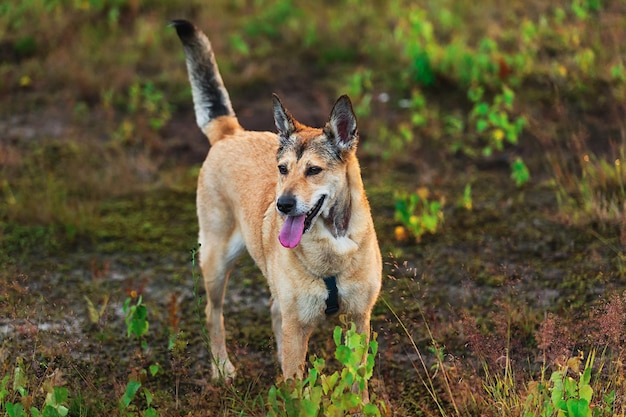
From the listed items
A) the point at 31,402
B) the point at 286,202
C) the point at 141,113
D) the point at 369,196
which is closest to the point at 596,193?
the point at 369,196

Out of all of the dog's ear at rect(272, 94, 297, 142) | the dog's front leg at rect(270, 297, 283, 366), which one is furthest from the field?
the dog's ear at rect(272, 94, 297, 142)

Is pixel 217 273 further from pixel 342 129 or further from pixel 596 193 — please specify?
pixel 596 193

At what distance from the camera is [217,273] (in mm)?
5309

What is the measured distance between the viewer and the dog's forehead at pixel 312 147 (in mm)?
4332

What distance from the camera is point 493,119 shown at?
310 inches

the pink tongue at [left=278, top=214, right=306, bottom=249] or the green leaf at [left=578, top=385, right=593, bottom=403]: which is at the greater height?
the pink tongue at [left=278, top=214, right=306, bottom=249]

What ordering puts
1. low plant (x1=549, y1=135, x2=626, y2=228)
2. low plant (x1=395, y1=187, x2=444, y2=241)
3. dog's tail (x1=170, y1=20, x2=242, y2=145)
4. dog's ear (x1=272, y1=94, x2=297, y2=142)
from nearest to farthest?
dog's ear (x1=272, y1=94, x2=297, y2=142), dog's tail (x1=170, y1=20, x2=242, y2=145), low plant (x1=549, y1=135, x2=626, y2=228), low plant (x1=395, y1=187, x2=444, y2=241)

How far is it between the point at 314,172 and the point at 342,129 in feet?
0.93

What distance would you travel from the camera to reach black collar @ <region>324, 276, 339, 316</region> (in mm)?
4324

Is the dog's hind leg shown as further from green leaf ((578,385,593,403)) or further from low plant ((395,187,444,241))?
green leaf ((578,385,593,403))

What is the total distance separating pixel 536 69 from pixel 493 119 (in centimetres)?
214

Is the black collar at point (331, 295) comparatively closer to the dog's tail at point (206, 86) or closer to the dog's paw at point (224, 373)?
the dog's paw at point (224, 373)

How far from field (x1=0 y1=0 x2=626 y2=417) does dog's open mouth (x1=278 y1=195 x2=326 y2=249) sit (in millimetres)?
486

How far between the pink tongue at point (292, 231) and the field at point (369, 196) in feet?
1.57
